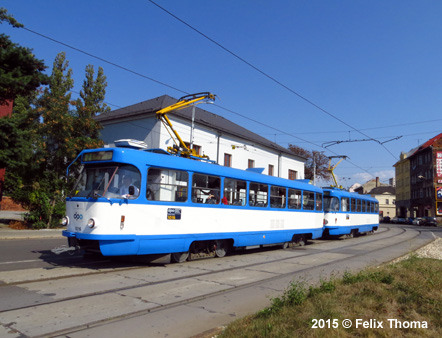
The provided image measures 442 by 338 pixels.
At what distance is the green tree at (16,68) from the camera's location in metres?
14.5

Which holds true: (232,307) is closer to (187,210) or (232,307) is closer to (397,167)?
(187,210)

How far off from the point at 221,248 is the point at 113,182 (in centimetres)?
458

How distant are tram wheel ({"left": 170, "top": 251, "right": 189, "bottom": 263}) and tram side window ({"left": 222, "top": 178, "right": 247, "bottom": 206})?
2045 millimetres

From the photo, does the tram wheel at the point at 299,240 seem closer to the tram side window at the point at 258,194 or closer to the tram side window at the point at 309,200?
the tram side window at the point at 309,200

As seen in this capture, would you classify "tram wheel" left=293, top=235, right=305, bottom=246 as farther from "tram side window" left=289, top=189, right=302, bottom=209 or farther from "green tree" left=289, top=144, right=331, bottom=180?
"green tree" left=289, top=144, right=331, bottom=180

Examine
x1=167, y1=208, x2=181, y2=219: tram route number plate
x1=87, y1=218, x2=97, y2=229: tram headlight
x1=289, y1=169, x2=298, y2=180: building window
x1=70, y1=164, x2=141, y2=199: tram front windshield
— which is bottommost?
x1=87, y1=218, x2=97, y2=229: tram headlight

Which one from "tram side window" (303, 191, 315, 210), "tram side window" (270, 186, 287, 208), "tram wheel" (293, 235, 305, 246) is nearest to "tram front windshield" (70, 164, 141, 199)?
"tram side window" (270, 186, 287, 208)

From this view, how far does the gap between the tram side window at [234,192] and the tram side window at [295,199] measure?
11.7 feet

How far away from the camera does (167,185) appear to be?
938 cm

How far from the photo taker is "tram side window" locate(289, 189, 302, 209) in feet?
49.9

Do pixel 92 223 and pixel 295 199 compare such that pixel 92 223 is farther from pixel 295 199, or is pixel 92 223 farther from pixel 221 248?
pixel 295 199

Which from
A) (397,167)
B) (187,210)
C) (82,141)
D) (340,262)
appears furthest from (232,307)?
(397,167)

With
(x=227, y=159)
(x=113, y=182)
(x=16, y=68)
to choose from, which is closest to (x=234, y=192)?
(x=113, y=182)

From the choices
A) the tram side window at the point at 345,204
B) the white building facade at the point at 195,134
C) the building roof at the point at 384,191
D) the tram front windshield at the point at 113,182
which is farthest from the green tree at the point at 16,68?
the building roof at the point at 384,191
